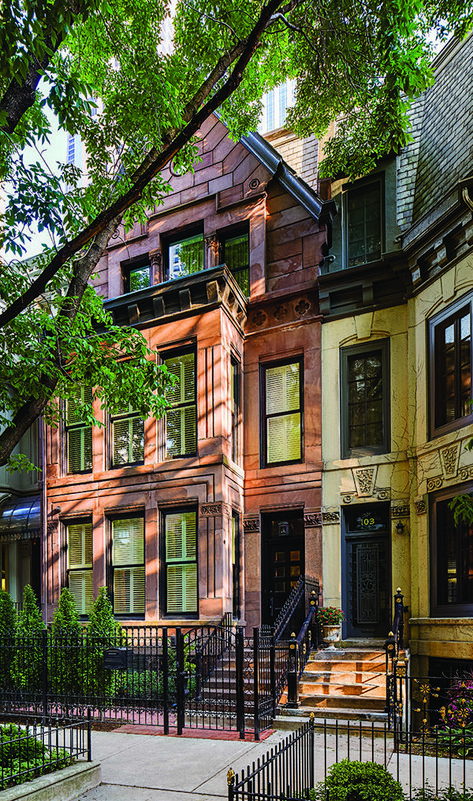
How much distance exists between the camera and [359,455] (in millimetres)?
14172

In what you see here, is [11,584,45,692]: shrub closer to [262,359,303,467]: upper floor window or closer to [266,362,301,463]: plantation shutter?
[262,359,303,467]: upper floor window

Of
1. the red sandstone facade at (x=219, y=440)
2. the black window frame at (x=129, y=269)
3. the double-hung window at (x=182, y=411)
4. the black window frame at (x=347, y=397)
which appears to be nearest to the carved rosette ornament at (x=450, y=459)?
the black window frame at (x=347, y=397)

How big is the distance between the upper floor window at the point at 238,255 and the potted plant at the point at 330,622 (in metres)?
7.78

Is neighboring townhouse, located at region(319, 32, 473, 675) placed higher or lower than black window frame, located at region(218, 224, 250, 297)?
lower

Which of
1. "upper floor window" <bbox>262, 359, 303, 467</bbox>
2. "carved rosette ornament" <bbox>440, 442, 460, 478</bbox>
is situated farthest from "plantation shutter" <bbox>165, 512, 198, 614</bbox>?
"carved rosette ornament" <bbox>440, 442, 460, 478</bbox>

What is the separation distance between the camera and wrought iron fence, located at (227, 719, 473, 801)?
15.0 feet

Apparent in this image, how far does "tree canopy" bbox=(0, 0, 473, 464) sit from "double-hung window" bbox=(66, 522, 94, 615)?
593 cm

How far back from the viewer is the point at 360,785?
15.4 ft

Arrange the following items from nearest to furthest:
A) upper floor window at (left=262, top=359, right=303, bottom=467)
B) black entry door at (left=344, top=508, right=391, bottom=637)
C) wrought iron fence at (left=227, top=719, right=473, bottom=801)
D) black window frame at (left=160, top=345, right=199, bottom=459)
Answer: wrought iron fence at (left=227, top=719, right=473, bottom=801), black entry door at (left=344, top=508, right=391, bottom=637), black window frame at (left=160, top=345, right=199, bottom=459), upper floor window at (left=262, top=359, right=303, bottom=467)

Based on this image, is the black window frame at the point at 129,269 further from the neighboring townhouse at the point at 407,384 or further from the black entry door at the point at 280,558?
the black entry door at the point at 280,558

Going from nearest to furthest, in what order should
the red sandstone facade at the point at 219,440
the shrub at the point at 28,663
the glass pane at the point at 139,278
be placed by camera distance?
the shrub at the point at 28,663 < the red sandstone facade at the point at 219,440 < the glass pane at the point at 139,278

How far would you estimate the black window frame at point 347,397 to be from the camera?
1398cm

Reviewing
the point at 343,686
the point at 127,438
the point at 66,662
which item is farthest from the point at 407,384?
the point at 66,662

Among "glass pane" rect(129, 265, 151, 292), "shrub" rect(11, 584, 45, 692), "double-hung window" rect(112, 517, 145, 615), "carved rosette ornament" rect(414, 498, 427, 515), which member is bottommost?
"shrub" rect(11, 584, 45, 692)
